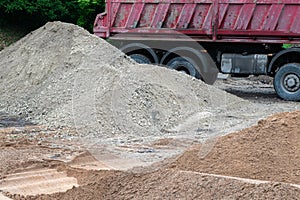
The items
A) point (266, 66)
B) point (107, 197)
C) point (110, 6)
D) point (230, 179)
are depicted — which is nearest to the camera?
point (230, 179)

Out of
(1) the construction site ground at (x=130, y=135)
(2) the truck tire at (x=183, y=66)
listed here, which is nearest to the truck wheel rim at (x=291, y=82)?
(1) the construction site ground at (x=130, y=135)

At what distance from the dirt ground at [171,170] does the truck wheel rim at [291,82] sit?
7636 mm

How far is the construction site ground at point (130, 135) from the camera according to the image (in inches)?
253

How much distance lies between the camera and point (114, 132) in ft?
37.2

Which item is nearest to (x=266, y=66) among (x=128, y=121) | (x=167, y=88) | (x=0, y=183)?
(x=167, y=88)

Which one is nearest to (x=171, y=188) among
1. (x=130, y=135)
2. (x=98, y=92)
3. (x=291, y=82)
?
(x=130, y=135)

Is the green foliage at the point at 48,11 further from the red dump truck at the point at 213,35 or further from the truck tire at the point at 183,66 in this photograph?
the truck tire at the point at 183,66

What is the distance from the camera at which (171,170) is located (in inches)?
261

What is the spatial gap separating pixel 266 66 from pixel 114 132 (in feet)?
25.1

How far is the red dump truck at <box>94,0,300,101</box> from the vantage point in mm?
17141

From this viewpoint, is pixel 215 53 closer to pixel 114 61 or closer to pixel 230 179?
pixel 114 61

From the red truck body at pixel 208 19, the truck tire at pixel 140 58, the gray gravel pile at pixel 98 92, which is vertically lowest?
the gray gravel pile at pixel 98 92

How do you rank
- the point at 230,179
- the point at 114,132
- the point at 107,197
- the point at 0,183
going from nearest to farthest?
the point at 230,179
the point at 107,197
the point at 0,183
the point at 114,132

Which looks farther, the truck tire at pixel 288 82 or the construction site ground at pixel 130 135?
the truck tire at pixel 288 82
